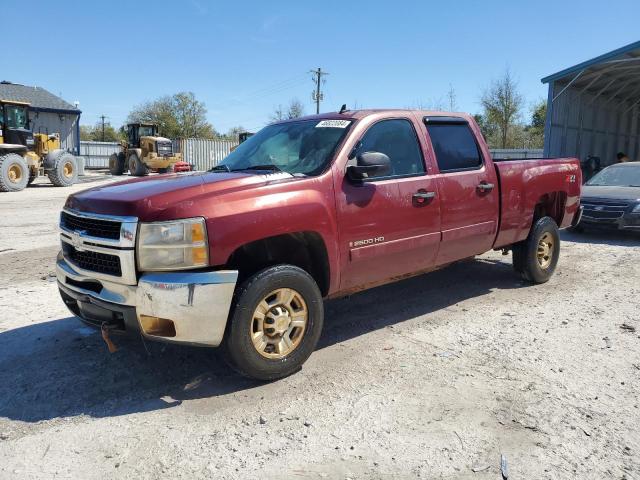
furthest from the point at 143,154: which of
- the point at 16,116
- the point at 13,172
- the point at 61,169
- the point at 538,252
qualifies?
the point at 538,252

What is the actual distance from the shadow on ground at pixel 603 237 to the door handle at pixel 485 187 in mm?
5557

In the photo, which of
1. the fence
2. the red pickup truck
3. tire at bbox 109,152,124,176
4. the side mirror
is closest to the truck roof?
the red pickup truck

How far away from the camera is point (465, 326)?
16.0 feet

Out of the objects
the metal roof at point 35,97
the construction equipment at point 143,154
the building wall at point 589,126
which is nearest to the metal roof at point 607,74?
the building wall at point 589,126

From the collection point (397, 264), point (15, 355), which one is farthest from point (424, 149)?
point (15, 355)

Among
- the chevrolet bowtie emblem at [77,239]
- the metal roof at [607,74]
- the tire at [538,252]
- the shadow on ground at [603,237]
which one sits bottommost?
the shadow on ground at [603,237]

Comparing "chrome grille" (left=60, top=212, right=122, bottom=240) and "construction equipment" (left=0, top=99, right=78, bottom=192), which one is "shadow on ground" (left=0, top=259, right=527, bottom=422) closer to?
"chrome grille" (left=60, top=212, right=122, bottom=240)

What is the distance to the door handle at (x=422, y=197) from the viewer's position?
4504mm

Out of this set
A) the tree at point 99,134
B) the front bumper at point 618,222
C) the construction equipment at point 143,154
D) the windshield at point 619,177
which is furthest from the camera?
the tree at point 99,134

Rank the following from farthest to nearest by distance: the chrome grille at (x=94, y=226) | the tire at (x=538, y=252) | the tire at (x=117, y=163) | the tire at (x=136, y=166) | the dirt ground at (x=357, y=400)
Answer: the tire at (x=117, y=163) → the tire at (x=136, y=166) → the tire at (x=538, y=252) → the chrome grille at (x=94, y=226) → the dirt ground at (x=357, y=400)

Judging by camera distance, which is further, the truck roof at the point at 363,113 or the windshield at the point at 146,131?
the windshield at the point at 146,131

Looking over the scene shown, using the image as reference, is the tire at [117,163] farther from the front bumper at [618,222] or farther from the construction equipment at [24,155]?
the front bumper at [618,222]

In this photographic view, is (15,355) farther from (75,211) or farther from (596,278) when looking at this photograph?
(596,278)

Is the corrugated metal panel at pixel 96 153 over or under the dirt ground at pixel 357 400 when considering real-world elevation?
over
